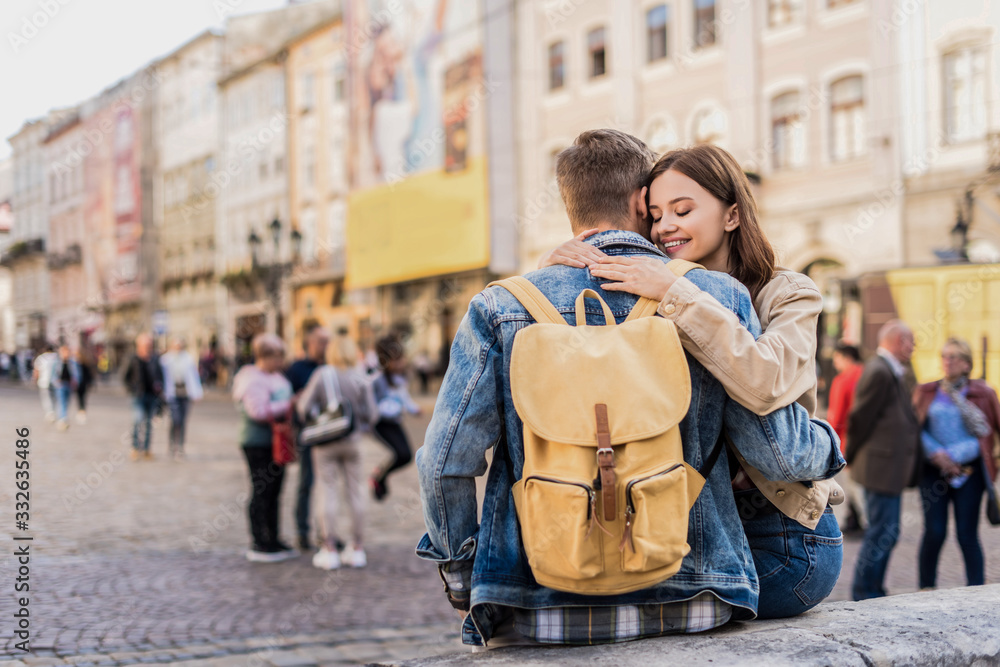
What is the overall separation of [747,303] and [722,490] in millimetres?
421

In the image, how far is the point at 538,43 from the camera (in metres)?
26.8

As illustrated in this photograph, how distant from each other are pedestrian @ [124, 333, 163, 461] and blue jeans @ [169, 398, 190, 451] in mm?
248

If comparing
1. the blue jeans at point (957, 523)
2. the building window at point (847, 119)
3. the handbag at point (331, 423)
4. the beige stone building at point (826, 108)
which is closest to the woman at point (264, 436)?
the handbag at point (331, 423)

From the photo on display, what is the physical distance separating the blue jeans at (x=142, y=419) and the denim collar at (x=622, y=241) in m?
12.9

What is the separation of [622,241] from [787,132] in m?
20.2

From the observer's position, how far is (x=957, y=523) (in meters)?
5.81

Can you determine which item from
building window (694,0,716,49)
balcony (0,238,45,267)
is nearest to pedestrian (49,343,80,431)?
balcony (0,238,45,267)

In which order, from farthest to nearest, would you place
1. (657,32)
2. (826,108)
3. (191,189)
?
1. (191,189)
2. (657,32)
3. (826,108)

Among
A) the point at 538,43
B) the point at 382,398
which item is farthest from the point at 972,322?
the point at 538,43

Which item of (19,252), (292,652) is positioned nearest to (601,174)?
(19,252)

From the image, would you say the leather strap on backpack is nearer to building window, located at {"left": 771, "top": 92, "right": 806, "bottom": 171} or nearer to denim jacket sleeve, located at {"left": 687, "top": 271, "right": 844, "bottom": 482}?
denim jacket sleeve, located at {"left": 687, "top": 271, "right": 844, "bottom": 482}

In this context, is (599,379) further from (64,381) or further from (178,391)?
(64,381)

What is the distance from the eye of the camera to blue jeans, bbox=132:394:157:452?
13.9 meters

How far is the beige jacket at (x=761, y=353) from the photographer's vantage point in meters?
1.96
